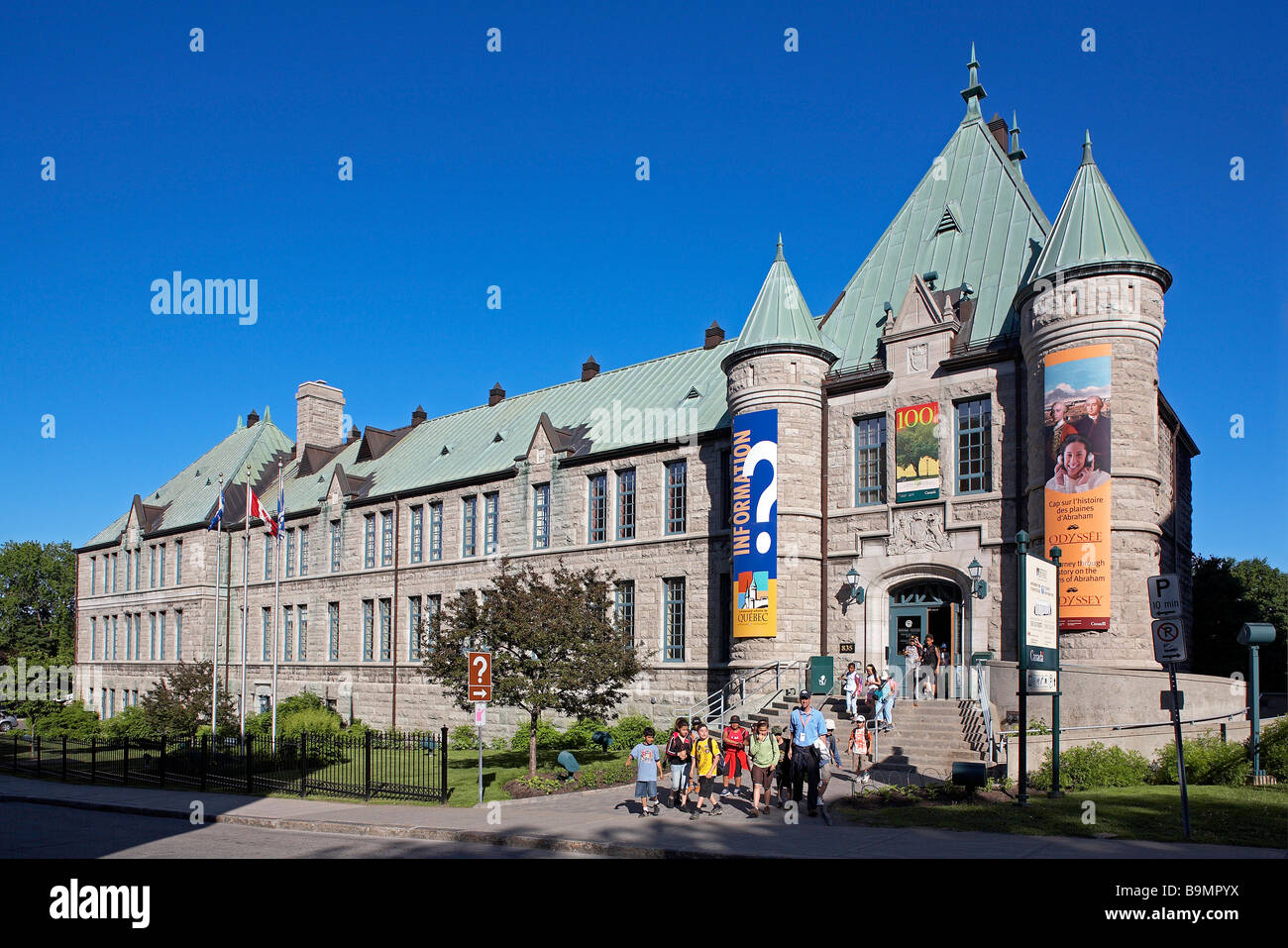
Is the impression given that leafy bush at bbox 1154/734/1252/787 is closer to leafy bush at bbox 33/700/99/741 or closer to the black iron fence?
the black iron fence

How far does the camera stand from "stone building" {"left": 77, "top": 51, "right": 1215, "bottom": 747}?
24031 millimetres

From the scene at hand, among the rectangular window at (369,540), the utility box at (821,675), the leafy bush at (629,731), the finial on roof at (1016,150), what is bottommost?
the leafy bush at (629,731)

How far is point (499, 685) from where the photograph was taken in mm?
23188

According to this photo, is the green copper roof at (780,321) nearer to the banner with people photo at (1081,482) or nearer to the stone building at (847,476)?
the stone building at (847,476)

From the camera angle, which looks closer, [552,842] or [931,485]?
[552,842]

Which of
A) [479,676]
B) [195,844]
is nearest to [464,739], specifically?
[479,676]

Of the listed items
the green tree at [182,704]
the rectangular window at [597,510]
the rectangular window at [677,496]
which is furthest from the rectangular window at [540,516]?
the green tree at [182,704]

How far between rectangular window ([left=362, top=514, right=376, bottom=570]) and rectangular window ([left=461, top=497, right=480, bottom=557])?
20.9 ft

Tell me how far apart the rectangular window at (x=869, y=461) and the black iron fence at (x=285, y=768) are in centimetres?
1308

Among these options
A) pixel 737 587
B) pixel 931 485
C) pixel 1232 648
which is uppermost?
pixel 931 485

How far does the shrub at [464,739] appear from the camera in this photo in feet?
120
